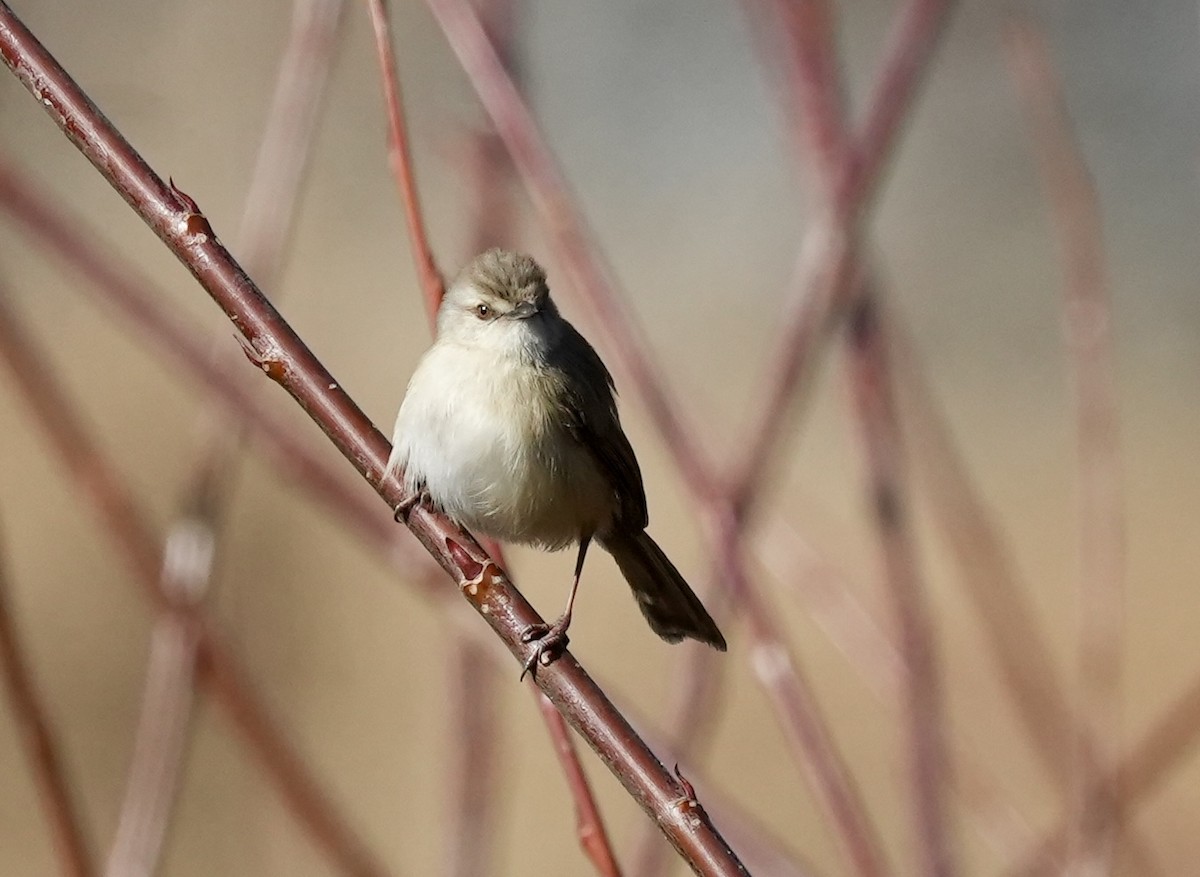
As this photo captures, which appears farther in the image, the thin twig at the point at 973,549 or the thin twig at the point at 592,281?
the thin twig at the point at 973,549

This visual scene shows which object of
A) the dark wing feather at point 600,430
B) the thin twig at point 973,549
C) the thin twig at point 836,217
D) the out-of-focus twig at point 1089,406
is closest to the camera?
the thin twig at point 836,217

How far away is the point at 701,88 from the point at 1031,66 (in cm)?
1449

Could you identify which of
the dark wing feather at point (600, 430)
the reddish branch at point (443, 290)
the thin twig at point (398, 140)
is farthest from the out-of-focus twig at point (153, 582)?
the dark wing feather at point (600, 430)

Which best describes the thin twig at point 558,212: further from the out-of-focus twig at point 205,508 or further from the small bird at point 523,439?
the small bird at point 523,439

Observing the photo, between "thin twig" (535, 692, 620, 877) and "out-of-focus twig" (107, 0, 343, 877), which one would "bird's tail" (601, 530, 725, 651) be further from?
"out-of-focus twig" (107, 0, 343, 877)

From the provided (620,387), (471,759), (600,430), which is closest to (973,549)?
(600,430)

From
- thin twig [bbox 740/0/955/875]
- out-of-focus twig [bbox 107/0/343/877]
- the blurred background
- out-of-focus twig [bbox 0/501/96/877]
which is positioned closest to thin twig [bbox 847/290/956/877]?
thin twig [bbox 740/0/955/875]

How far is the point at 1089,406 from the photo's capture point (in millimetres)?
2273

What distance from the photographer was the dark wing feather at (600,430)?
117 inches

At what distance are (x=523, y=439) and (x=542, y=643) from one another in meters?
0.97

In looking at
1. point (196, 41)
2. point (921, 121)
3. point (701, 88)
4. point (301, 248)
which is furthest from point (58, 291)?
point (921, 121)

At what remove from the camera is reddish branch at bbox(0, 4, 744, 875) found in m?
1.70

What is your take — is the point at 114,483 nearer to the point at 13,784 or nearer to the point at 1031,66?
the point at 1031,66

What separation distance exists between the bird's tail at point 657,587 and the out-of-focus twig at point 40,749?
1026 mm
